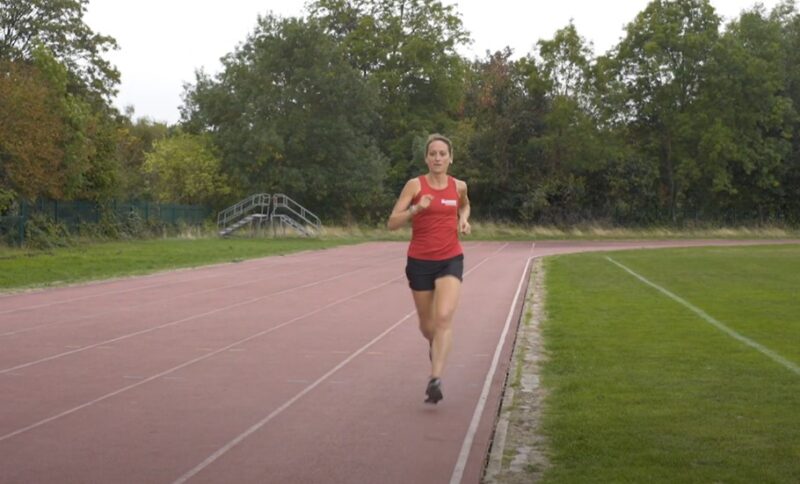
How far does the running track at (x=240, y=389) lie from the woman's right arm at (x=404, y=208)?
1.38m

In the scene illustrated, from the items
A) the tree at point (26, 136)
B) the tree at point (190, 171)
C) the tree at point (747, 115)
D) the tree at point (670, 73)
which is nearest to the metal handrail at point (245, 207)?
the tree at point (190, 171)

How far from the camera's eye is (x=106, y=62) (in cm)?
5072

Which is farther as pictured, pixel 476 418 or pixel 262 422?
pixel 476 418

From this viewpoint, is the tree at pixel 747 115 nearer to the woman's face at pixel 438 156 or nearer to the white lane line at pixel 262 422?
the white lane line at pixel 262 422

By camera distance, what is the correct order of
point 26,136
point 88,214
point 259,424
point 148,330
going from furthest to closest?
point 88,214
point 26,136
point 148,330
point 259,424

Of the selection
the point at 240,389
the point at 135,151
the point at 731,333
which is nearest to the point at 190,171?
the point at 135,151

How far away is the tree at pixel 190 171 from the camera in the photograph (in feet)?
195

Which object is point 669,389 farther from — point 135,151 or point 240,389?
point 135,151

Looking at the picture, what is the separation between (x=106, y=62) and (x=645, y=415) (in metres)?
47.3

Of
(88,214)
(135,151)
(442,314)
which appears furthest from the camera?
(135,151)

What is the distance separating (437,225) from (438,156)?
0.50 metres

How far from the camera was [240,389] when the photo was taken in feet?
28.2

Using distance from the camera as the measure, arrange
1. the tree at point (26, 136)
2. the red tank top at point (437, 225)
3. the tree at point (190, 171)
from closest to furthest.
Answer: the red tank top at point (437, 225), the tree at point (26, 136), the tree at point (190, 171)

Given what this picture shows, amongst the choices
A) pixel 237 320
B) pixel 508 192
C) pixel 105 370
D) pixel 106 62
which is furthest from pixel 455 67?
pixel 105 370
